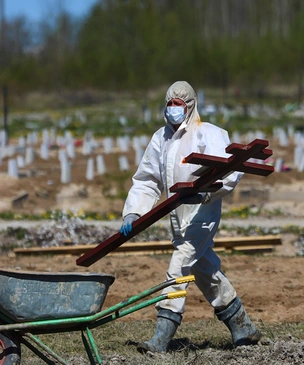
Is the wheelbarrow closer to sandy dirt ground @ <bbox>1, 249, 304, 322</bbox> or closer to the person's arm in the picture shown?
the person's arm

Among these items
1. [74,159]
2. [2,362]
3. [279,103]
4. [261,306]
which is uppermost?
[2,362]

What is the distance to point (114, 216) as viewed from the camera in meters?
13.0

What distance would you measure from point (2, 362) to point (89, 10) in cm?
7444

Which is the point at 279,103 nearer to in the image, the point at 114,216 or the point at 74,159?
the point at 74,159

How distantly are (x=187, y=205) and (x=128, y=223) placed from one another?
0.49 metres

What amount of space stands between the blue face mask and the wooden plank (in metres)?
4.18

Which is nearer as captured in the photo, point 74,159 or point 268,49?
point 74,159

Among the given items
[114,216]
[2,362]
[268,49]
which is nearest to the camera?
[2,362]

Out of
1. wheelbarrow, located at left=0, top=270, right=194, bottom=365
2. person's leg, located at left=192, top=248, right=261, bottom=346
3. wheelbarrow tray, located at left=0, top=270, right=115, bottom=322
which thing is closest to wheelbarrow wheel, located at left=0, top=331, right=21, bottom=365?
wheelbarrow, located at left=0, top=270, right=194, bottom=365

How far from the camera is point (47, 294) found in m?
5.09

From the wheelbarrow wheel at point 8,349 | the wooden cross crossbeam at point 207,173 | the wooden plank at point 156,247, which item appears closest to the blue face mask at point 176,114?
the wooden cross crossbeam at point 207,173

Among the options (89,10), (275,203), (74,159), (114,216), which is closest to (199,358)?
(114,216)

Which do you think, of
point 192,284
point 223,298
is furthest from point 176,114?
point 192,284

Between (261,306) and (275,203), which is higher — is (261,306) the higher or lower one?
the higher one
